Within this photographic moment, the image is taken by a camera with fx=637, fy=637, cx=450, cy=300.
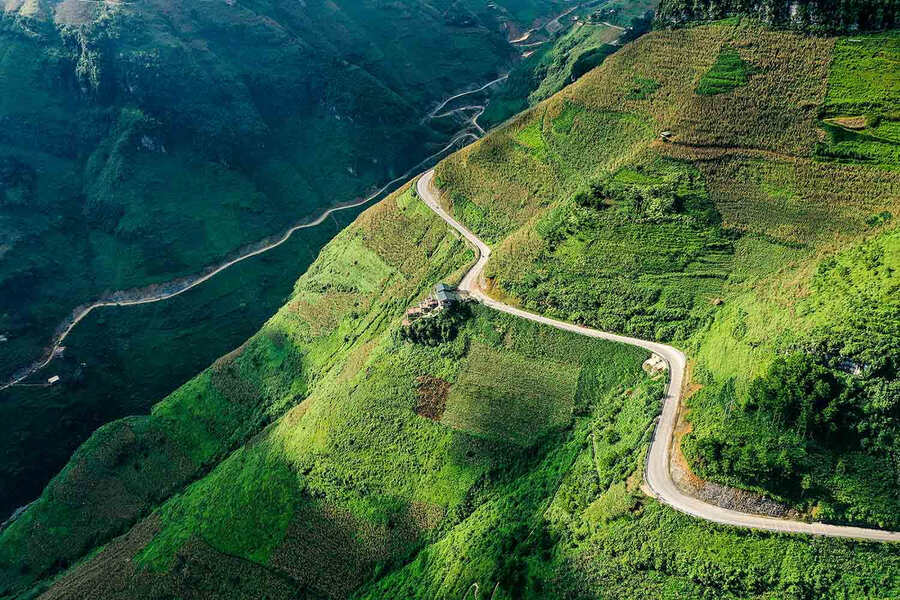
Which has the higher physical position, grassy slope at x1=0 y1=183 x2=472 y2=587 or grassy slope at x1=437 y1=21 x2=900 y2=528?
grassy slope at x1=437 y1=21 x2=900 y2=528

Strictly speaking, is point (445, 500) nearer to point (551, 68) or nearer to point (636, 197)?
point (636, 197)

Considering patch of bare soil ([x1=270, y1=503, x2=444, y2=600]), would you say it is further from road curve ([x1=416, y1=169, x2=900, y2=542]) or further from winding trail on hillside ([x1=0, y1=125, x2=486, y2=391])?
winding trail on hillside ([x1=0, y1=125, x2=486, y2=391])

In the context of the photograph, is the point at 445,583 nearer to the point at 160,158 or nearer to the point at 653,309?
the point at 653,309

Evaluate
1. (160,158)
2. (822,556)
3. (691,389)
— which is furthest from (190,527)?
(160,158)

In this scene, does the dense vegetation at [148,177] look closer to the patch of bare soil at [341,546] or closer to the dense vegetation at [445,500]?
the dense vegetation at [445,500]

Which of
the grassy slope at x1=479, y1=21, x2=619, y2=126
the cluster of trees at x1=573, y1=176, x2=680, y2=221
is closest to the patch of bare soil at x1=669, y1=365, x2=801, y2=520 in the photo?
the cluster of trees at x1=573, y1=176, x2=680, y2=221
